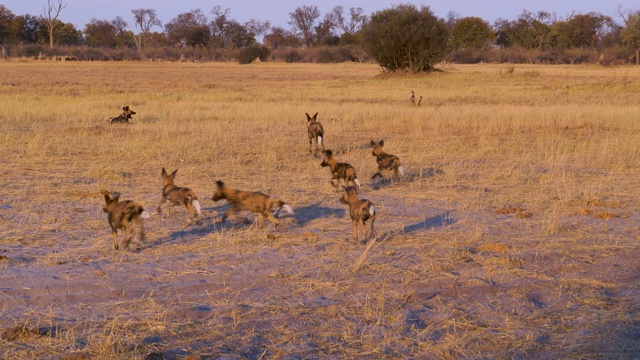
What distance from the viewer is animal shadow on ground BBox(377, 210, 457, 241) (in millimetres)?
7707

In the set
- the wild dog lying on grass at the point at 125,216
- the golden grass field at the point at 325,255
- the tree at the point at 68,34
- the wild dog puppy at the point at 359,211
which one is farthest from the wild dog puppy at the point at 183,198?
the tree at the point at 68,34

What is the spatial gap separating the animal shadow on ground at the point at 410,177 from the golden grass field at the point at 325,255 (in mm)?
71

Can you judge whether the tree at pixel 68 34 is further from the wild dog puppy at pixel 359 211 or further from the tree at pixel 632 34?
the wild dog puppy at pixel 359 211

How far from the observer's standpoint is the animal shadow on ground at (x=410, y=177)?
1065 cm

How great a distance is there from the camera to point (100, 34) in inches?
4277

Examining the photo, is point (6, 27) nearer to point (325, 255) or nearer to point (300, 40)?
point (300, 40)

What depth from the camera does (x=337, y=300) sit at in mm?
5805

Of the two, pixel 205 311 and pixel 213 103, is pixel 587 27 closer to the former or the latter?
pixel 213 103

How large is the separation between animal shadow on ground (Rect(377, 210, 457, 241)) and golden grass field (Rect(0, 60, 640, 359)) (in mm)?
35

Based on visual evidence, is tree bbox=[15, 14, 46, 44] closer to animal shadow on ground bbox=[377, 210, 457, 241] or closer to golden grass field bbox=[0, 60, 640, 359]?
golden grass field bbox=[0, 60, 640, 359]

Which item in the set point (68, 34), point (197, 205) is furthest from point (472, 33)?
point (197, 205)

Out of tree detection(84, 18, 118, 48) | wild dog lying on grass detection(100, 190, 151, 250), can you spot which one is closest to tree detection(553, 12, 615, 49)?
tree detection(84, 18, 118, 48)

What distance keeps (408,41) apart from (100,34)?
75175mm

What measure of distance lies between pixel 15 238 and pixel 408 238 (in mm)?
3853
